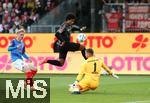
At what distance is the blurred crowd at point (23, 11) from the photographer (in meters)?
34.9

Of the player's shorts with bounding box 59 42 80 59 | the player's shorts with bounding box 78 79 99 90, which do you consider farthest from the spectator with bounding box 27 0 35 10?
the player's shorts with bounding box 78 79 99 90

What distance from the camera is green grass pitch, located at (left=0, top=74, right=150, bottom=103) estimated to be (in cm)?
1817

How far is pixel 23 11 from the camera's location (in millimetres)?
36375

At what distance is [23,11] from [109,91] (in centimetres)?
1626

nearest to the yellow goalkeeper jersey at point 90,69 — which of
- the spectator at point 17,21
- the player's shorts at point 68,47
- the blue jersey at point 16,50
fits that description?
the blue jersey at point 16,50

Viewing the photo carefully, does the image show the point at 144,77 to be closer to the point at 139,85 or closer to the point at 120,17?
the point at 139,85

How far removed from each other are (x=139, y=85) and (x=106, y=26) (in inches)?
410

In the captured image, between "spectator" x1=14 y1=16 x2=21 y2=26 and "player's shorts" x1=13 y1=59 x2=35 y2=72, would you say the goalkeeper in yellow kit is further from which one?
"spectator" x1=14 y1=16 x2=21 y2=26

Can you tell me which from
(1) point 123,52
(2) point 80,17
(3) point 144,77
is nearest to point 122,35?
(1) point 123,52

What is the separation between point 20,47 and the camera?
21000 millimetres

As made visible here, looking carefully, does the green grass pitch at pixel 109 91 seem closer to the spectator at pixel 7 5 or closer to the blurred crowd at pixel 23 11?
the blurred crowd at pixel 23 11

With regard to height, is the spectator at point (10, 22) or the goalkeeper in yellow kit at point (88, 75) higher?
the spectator at point (10, 22)

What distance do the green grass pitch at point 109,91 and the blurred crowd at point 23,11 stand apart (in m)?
8.46

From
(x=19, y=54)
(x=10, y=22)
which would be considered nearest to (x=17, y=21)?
(x=10, y=22)
